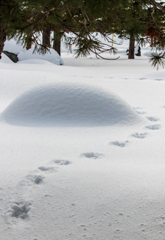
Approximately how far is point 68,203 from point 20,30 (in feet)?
4.87

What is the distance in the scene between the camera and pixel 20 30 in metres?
2.29

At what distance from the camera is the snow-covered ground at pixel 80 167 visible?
1.70 metres

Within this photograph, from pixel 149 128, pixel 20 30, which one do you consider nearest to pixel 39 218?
pixel 20 30

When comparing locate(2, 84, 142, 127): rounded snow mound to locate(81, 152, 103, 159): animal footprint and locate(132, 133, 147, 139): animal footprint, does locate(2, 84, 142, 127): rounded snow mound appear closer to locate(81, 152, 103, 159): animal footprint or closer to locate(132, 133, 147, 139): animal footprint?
locate(132, 133, 147, 139): animal footprint

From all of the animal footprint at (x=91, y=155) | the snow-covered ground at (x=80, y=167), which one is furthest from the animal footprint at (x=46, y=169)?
the animal footprint at (x=91, y=155)

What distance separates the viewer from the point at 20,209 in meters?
1.82

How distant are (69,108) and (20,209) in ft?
7.32

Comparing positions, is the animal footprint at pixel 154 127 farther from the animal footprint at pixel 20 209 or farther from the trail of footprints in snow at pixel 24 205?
the animal footprint at pixel 20 209

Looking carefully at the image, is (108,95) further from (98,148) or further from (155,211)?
(155,211)

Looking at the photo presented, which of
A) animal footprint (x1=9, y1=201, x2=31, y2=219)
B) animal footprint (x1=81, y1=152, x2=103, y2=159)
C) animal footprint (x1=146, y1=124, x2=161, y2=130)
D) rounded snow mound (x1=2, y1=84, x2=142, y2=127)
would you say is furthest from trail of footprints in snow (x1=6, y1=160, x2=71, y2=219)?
animal footprint (x1=146, y1=124, x2=161, y2=130)

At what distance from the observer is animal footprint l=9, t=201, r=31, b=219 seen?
177 centimetres

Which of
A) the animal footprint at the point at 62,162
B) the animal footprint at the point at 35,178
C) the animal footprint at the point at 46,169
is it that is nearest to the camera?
the animal footprint at the point at 35,178

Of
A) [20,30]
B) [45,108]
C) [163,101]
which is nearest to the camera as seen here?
[20,30]

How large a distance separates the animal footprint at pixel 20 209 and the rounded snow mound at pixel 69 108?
1.84 meters
